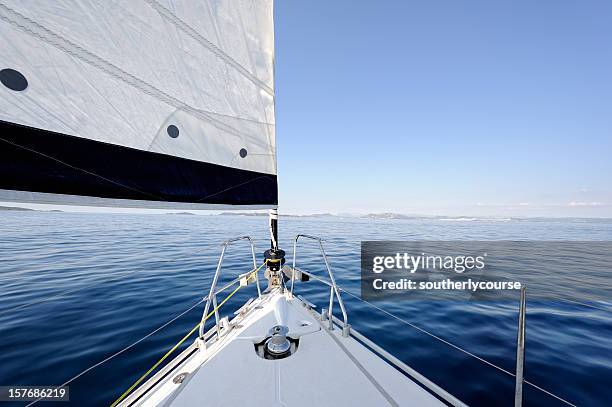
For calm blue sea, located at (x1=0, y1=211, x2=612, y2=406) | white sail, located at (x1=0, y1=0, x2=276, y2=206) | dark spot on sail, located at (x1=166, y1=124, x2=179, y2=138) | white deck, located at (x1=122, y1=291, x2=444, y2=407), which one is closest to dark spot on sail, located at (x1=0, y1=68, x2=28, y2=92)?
white sail, located at (x1=0, y1=0, x2=276, y2=206)

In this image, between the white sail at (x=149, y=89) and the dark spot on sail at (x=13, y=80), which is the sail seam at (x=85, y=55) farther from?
the dark spot on sail at (x=13, y=80)

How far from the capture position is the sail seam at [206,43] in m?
2.26

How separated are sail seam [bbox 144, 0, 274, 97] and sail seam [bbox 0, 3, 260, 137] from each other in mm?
752

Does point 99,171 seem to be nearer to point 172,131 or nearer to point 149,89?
point 172,131

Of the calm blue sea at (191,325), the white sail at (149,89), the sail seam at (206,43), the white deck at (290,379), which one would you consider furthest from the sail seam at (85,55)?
the white deck at (290,379)

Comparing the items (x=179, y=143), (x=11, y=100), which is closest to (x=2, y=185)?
(x=11, y=100)

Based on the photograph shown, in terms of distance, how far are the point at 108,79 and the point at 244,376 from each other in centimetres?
275

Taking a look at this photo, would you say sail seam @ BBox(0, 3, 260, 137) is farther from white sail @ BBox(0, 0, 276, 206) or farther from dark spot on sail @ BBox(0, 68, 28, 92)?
dark spot on sail @ BBox(0, 68, 28, 92)

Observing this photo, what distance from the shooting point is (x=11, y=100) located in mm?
1382

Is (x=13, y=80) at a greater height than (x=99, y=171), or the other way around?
(x=13, y=80)

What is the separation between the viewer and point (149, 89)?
224 centimetres

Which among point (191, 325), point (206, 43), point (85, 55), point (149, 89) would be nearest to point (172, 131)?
point (149, 89)

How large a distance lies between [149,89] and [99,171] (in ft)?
3.19

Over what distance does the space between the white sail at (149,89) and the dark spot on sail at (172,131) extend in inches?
0.4
